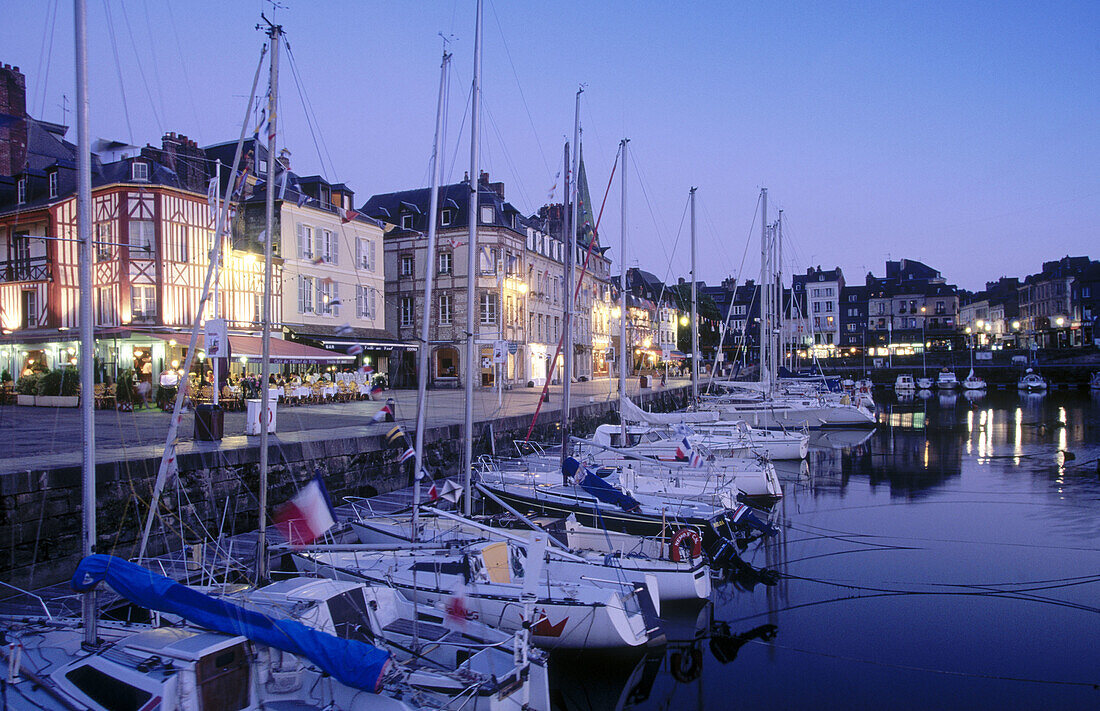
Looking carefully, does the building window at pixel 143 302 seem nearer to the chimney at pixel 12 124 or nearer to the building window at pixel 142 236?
the building window at pixel 142 236

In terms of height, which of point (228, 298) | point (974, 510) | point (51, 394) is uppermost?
point (228, 298)

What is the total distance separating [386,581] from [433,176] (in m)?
7.65

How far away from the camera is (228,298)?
29.7m

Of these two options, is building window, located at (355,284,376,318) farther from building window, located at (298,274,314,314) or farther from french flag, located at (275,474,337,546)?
french flag, located at (275,474,337,546)

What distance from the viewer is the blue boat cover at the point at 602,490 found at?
46.7 ft

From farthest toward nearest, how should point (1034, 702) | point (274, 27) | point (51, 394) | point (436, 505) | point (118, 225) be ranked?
point (118, 225) → point (51, 394) → point (436, 505) → point (274, 27) → point (1034, 702)

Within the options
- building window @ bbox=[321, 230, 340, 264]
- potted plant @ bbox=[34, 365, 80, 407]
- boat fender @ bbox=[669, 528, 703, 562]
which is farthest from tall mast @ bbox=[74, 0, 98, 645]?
building window @ bbox=[321, 230, 340, 264]

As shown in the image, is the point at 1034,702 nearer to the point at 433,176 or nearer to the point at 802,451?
the point at 433,176

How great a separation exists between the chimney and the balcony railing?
6439mm

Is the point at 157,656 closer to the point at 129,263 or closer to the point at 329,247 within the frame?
the point at 129,263

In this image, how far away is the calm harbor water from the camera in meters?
9.36

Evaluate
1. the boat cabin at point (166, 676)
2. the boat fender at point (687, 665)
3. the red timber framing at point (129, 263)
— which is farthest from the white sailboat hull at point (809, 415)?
the boat cabin at point (166, 676)

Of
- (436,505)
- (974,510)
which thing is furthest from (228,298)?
(974,510)

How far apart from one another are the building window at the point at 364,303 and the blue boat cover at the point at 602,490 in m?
24.7
